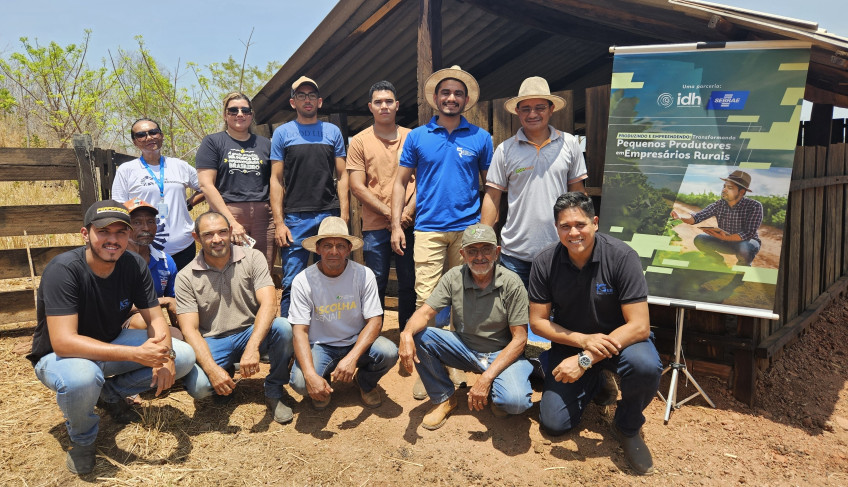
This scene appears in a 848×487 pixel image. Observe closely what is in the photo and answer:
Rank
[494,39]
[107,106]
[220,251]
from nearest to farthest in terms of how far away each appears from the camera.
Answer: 1. [220,251]
2. [494,39]
3. [107,106]

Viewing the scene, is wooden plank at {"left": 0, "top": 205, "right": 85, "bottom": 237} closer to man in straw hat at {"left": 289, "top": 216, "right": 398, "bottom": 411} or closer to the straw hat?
man in straw hat at {"left": 289, "top": 216, "right": 398, "bottom": 411}

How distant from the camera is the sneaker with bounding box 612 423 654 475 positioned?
3000 mm

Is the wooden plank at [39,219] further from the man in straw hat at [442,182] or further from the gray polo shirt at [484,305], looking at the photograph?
the gray polo shirt at [484,305]

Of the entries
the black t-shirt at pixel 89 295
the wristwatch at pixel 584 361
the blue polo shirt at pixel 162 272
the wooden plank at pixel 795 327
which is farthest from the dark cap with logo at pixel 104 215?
the wooden plank at pixel 795 327

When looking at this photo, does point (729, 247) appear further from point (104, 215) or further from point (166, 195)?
point (166, 195)

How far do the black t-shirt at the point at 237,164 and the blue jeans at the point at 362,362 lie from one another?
5.23 feet

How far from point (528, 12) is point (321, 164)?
264 cm

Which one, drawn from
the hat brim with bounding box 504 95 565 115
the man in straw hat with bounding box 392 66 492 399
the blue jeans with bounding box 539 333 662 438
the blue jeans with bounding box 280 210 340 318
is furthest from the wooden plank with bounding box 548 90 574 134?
the blue jeans with bounding box 280 210 340 318

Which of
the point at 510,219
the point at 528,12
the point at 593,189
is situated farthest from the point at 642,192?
the point at 528,12

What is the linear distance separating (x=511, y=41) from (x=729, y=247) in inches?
165

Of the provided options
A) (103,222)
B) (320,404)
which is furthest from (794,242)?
(103,222)

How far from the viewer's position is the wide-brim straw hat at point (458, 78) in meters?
3.98

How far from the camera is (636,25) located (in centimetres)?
412

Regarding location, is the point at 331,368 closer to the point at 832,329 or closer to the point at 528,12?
the point at 528,12
